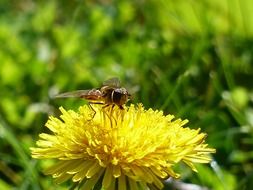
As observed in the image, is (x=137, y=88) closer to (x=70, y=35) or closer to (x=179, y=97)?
(x=179, y=97)

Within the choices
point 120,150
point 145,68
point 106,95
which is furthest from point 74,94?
point 145,68

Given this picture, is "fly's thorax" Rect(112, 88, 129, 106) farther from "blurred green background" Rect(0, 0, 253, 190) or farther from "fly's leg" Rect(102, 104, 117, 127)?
"blurred green background" Rect(0, 0, 253, 190)

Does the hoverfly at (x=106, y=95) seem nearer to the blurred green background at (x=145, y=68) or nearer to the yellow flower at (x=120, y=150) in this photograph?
the yellow flower at (x=120, y=150)

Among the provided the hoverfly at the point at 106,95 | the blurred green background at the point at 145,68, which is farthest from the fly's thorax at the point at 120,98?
the blurred green background at the point at 145,68

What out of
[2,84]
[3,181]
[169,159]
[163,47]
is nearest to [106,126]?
[169,159]

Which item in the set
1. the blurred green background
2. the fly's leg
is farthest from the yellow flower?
the blurred green background

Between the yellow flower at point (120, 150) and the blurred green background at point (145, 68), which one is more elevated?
the blurred green background at point (145, 68)
